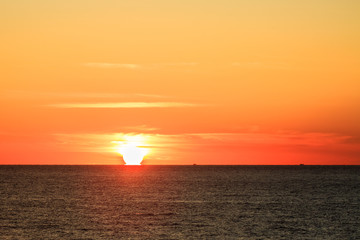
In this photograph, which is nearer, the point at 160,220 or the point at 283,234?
the point at 283,234

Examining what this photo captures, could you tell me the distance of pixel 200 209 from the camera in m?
93.8

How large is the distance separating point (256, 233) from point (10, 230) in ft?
92.4

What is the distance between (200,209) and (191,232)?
27.2 meters

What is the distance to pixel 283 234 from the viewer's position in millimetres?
65625

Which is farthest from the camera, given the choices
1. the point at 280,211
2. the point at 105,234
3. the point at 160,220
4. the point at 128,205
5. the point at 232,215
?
the point at 128,205

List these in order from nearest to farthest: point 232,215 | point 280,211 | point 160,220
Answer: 1. point 160,220
2. point 232,215
3. point 280,211

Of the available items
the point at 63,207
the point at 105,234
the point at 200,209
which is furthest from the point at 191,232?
the point at 63,207

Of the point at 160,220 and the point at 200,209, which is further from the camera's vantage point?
the point at 200,209

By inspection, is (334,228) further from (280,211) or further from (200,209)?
(200,209)

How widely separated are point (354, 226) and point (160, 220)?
25.1 meters

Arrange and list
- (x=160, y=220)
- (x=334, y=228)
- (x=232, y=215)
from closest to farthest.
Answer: (x=334, y=228), (x=160, y=220), (x=232, y=215)

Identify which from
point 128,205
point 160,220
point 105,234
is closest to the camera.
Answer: point 105,234

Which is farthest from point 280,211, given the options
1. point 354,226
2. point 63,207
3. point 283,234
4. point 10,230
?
point 10,230

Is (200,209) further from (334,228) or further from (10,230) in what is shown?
(10,230)
